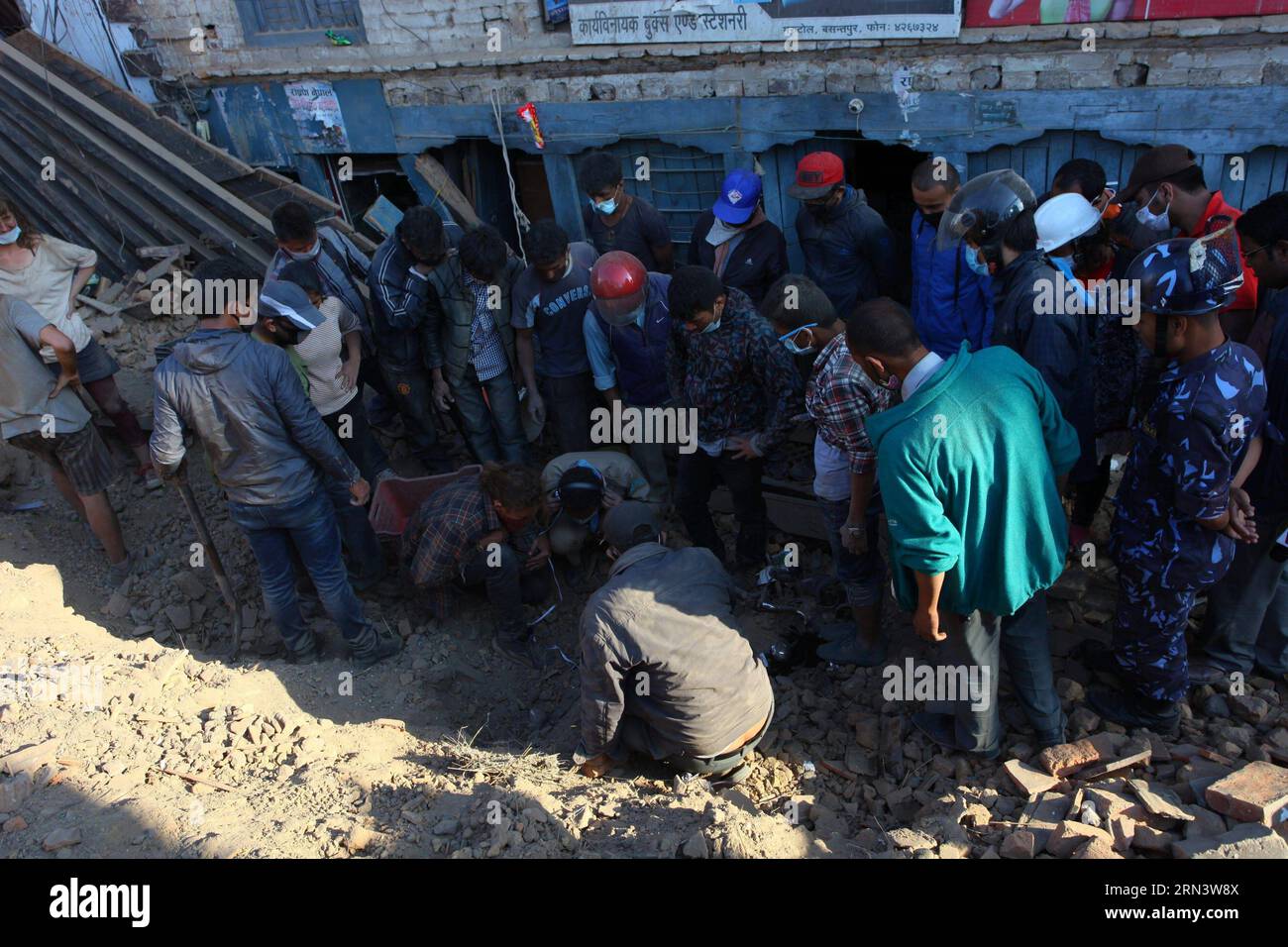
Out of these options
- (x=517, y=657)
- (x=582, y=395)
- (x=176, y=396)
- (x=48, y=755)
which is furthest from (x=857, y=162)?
(x=48, y=755)

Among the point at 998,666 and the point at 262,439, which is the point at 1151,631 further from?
the point at 262,439

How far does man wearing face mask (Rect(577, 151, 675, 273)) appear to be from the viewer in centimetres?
560

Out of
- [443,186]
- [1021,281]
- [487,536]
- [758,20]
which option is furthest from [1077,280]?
[443,186]

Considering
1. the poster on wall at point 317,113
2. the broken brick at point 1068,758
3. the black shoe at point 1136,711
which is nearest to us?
the broken brick at point 1068,758

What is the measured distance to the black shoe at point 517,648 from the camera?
16.8 feet

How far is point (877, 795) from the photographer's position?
3791mm

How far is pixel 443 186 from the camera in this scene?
8.27 meters

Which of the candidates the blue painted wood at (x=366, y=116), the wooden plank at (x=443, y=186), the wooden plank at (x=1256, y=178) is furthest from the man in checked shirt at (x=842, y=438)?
the blue painted wood at (x=366, y=116)

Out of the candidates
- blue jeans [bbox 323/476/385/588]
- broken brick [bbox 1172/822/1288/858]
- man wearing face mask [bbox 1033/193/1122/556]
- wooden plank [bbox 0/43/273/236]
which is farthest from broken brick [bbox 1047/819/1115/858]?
wooden plank [bbox 0/43/273/236]

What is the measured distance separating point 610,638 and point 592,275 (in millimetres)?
2329

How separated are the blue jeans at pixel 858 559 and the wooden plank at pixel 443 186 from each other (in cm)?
538

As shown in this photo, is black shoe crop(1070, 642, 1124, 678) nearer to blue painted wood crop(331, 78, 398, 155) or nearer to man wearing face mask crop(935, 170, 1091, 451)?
man wearing face mask crop(935, 170, 1091, 451)

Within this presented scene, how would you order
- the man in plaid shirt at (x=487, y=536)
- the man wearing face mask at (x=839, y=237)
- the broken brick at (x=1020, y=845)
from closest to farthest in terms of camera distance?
1. the broken brick at (x=1020, y=845)
2. the man in plaid shirt at (x=487, y=536)
3. the man wearing face mask at (x=839, y=237)

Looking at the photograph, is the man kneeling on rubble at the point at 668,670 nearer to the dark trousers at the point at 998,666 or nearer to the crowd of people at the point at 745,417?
the crowd of people at the point at 745,417
